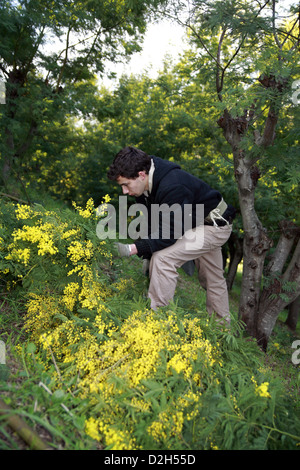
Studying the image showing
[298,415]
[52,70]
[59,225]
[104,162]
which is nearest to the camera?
[298,415]

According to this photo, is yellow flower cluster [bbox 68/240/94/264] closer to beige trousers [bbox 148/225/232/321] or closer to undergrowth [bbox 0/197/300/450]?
undergrowth [bbox 0/197/300/450]

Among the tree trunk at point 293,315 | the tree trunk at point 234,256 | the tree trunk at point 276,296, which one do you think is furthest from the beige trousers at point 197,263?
the tree trunk at point 293,315

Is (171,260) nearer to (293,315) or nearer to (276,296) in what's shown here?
(276,296)

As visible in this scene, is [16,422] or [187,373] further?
[187,373]

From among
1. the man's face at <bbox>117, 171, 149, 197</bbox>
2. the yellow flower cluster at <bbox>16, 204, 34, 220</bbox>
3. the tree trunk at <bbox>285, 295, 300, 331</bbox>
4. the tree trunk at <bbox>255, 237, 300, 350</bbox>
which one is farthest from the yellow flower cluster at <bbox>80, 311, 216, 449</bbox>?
the tree trunk at <bbox>285, 295, 300, 331</bbox>

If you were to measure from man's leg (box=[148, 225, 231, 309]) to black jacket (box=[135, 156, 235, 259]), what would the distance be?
0.08 m

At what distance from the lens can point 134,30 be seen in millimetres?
7441

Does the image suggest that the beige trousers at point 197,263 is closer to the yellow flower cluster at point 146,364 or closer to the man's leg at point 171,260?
the man's leg at point 171,260

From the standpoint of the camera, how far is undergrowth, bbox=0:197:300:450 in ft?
6.17

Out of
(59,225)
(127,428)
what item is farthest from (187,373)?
(59,225)

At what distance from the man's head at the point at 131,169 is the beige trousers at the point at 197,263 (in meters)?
0.63

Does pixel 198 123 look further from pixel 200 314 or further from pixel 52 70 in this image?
pixel 200 314
